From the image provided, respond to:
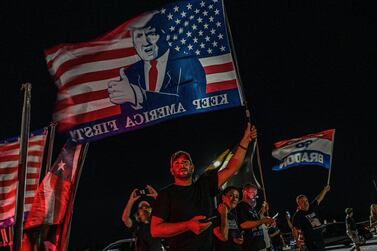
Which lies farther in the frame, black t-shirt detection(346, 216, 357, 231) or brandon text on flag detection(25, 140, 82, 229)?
black t-shirt detection(346, 216, 357, 231)

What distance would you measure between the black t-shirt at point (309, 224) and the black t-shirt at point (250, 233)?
2.74 meters

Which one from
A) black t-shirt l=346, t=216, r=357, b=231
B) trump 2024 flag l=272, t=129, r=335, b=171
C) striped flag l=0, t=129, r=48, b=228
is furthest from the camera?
black t-shirt l=346, t=216, r=357, b=231

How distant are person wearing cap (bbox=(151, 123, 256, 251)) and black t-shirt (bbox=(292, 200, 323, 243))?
21.1 ft

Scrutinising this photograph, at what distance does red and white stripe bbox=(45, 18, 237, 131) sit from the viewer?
7.50 meters

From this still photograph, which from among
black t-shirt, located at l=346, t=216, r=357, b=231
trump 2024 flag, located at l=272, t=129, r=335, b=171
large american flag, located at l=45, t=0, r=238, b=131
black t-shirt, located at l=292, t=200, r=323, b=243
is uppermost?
large american flag, located at l=45, t=0, r=238, b=131

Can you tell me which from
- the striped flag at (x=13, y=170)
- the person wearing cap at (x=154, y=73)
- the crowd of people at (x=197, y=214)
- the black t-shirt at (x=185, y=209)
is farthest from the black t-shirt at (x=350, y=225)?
the black t-shirt at (x=185, y=209)

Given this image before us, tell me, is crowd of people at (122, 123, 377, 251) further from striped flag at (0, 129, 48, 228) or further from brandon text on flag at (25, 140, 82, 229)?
striped flag at (0, 129, 48, 228)

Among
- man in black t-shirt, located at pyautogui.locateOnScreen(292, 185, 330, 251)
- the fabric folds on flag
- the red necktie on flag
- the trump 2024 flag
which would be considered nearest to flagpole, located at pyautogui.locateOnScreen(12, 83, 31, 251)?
the red necktie on flag

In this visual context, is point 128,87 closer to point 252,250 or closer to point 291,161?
point 252,250

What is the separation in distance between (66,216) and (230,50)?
4.09 metres

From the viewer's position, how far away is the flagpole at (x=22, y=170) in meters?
8.15

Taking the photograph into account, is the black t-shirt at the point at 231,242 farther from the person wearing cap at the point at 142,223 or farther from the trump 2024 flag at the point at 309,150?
the trump 2024 flag at the point at 309,150

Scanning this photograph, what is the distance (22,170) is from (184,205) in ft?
19.0

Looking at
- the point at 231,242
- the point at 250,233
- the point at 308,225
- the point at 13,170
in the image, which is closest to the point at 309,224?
the point at 308,225
